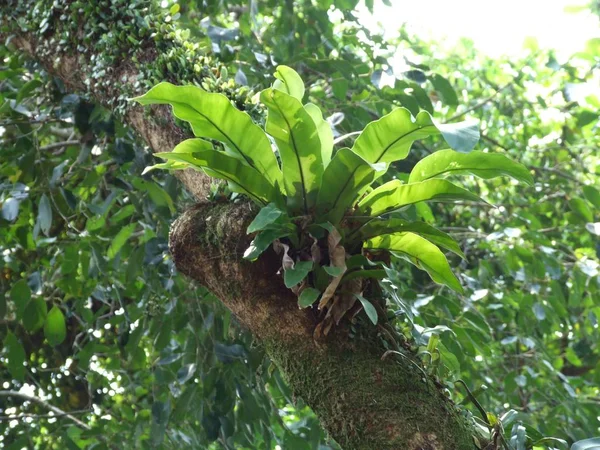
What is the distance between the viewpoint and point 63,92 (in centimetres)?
241

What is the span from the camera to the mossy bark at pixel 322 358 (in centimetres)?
97

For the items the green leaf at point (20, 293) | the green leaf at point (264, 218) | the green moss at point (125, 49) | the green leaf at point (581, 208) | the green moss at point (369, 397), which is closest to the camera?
the green moss at point (369, 397)

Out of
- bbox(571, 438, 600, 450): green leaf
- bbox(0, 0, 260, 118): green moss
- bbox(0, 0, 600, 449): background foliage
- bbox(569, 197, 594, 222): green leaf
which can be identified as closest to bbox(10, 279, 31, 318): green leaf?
bbox(0, 0, 600, 449): background foliage

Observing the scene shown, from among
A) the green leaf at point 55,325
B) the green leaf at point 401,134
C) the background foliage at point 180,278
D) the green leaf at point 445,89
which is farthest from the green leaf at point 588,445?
the green leaf at point 55,325

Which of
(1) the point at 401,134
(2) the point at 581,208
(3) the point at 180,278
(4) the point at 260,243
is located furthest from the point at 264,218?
(2) the point at 581,208

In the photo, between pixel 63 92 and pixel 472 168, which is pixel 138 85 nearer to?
pixel 472 168

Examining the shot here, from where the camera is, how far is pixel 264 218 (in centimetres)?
107

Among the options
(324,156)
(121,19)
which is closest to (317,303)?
(324,156)

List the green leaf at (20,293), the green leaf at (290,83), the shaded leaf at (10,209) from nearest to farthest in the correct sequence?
the green leaf at (290,83), the shaded leaf at (10,209), the green leaf at (20,293)

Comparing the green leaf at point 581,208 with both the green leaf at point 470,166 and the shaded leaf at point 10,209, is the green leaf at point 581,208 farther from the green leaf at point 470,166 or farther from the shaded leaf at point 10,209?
the shaded leaf at point 10,209

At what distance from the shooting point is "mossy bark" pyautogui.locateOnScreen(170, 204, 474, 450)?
3.18 ft

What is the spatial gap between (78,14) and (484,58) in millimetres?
3484

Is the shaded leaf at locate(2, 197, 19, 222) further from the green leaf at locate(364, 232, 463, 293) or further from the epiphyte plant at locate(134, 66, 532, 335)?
the green leaf at locate(364, 232, 463, 293)

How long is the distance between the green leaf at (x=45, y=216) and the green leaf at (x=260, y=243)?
4.19ft
